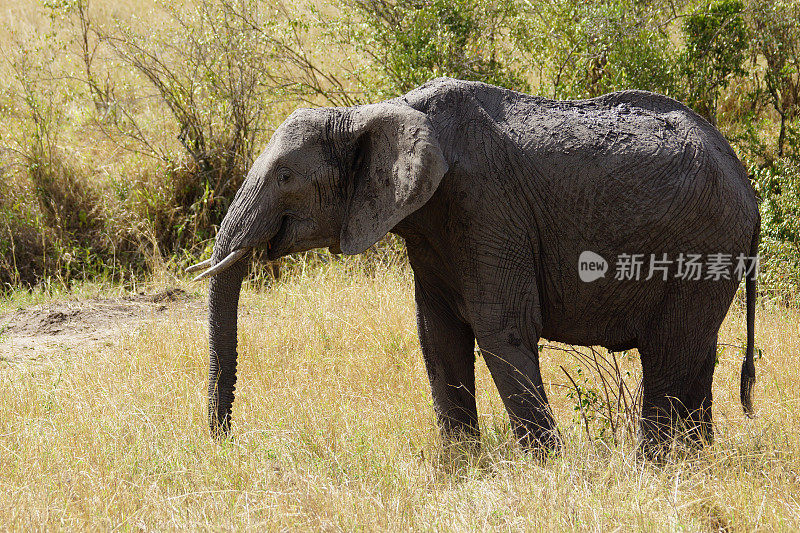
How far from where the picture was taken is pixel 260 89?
1124 centimetres

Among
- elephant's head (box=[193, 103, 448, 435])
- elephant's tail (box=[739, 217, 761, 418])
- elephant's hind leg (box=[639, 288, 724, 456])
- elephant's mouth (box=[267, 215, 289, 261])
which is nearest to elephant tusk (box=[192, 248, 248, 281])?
elephant's head (box=[193, 103, 448, 435])

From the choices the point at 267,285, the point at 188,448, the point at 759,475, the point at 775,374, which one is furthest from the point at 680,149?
the point at 267,285

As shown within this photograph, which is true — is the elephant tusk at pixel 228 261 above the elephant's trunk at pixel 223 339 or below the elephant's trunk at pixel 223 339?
above

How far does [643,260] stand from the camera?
4.19 metres

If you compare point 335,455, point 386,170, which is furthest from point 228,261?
point 335,455

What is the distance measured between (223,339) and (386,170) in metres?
1.24

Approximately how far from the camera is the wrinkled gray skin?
13.3 feet

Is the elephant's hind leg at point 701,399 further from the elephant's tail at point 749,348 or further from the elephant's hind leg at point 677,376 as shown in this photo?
the elephant's tail at point 749,348

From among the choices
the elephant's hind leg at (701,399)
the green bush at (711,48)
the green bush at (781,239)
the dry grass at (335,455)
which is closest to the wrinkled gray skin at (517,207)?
the elephant's hind leg at (701,399)

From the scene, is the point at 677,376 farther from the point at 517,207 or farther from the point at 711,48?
the point at 711,48

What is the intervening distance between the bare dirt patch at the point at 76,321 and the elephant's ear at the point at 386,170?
4069 millimetres

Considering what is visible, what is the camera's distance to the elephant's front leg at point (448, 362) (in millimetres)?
4645

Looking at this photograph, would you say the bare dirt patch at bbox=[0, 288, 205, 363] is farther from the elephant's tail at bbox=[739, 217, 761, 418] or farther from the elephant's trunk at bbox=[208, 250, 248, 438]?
the elephant's tail at bbox=[739, 217, 761, 418]

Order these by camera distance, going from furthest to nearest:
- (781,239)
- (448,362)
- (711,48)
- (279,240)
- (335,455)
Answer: (711,48) < (781,239) < (448,362) < (335,455) < (279,240)
